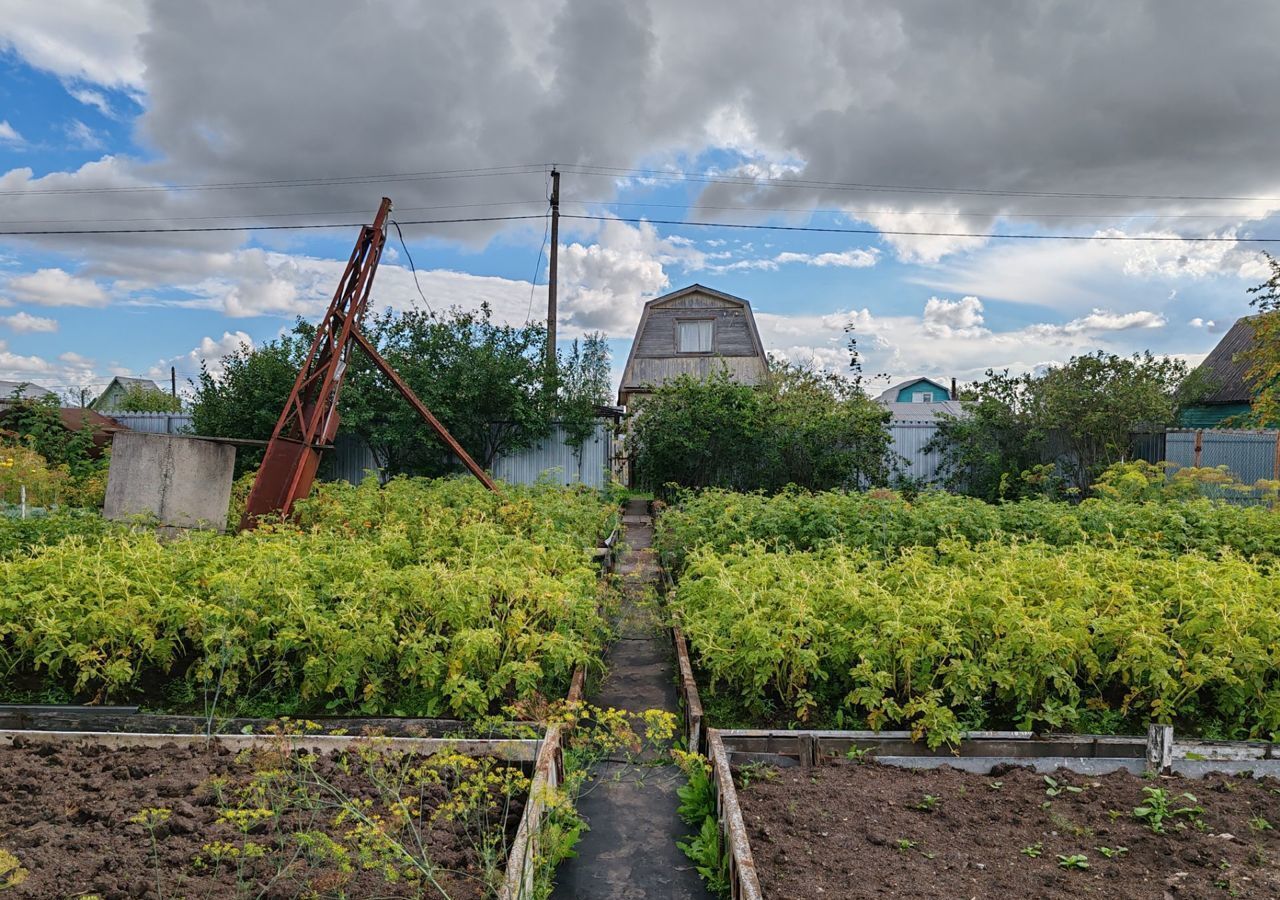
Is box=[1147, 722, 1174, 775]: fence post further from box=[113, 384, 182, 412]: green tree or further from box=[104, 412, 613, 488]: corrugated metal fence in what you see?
box=[113, 384, 182, 412]: green tree

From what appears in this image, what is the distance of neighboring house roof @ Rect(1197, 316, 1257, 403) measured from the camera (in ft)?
78.8

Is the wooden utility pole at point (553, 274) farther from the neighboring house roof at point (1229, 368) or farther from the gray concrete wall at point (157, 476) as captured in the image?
the neighboring house roof at point (1229, 368)

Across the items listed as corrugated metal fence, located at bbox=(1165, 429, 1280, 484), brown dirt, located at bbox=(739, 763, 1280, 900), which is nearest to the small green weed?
brown dirt, located at bbox=(739, 763, 1280, 900)

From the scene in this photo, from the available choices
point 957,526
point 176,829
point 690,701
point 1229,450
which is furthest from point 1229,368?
point 176,829

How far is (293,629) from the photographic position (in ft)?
12.0

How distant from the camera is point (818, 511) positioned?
6688 millimetres

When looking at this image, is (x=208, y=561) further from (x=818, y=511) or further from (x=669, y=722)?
(x=818, y=511)

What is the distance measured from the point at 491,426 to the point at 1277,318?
45.1ft

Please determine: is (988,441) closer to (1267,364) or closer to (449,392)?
(1267,364)

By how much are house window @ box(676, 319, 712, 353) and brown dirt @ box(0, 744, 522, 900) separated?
2122cm

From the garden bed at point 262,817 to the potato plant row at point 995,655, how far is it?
1.20m

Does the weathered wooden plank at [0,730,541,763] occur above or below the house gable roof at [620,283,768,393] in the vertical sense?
below

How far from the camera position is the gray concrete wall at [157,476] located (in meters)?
7.62

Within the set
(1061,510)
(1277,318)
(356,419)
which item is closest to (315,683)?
(1061,510)
